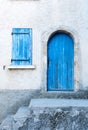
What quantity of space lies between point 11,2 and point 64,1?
5.60ft

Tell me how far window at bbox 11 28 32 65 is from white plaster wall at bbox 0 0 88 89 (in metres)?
0.13

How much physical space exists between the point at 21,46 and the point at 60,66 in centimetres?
141

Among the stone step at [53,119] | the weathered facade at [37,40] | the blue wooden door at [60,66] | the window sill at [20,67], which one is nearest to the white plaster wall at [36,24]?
the weathered facade at [37,40]

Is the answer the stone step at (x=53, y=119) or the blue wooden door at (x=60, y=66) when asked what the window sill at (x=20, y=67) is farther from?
the stone step at (x=53, y=119)

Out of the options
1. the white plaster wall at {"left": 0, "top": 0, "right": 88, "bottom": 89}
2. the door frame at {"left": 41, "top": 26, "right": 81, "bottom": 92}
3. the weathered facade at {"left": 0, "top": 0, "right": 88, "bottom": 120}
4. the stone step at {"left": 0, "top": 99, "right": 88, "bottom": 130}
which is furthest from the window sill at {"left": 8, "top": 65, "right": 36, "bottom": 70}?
the stone step at {"left": 0, "top": 99, "right": 88, "bottom": 130}

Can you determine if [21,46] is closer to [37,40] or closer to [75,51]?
[37,40]

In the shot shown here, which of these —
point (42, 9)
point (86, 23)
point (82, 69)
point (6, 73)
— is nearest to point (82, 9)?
point (86, 23)

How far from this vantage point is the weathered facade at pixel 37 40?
8.80 metres

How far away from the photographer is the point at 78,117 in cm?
646

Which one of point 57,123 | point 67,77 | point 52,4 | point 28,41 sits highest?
point 52,4

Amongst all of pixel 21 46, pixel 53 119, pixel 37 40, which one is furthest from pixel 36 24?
pixel 53 119

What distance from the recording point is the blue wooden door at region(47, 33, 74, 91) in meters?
9.04

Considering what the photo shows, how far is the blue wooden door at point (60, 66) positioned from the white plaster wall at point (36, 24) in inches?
13.6

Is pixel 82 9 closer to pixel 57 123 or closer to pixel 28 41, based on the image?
pixel 28 41
